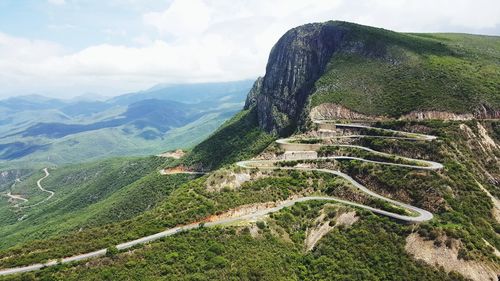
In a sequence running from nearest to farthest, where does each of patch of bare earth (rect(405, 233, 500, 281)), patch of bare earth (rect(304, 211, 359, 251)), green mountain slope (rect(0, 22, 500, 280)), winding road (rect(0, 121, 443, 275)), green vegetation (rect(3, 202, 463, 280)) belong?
patch of bare earth (rect(405, 233, 500, 281))
green vegetation (rect(3, 202, 463, 280))
green mountain slope (rect(0, 22, 500, 280))
winding road (rect(0, 121, 443, 275))
patch of bare earth (rect(304, 211, 359, 251))

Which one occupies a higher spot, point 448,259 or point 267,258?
point 448,259

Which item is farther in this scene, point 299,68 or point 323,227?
point 299,68

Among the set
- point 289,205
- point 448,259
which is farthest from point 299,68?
point 448,259

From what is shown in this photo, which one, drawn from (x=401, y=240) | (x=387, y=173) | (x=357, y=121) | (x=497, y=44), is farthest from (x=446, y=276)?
(x=497, y=44)

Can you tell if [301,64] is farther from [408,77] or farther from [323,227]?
[323,227]

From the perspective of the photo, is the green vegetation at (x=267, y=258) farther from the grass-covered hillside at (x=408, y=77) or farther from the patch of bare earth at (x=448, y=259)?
the grass-covered hillside at (x=408, y=77)

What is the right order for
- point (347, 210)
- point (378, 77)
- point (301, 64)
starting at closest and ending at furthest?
point (347, 210) → point (378, 77) → point (301, 64)

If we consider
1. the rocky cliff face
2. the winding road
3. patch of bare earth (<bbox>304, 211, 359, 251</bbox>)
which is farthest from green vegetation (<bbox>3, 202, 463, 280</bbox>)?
the rocky cliff face

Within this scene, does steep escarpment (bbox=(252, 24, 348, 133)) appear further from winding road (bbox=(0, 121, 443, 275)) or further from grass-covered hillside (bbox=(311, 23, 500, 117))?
winding road (bbox=(0, 121, 443, 275))
